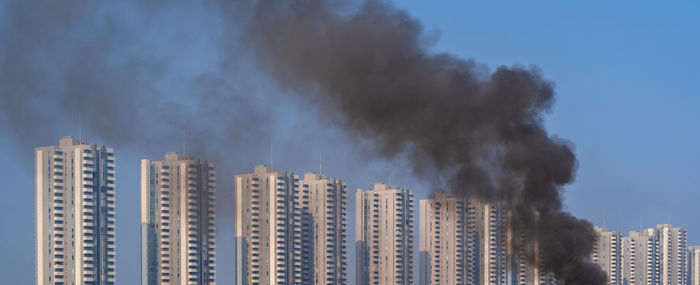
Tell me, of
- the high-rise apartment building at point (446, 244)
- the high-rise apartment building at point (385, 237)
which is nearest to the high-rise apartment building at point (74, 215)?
the high-rise apartment building at point (385, 237)

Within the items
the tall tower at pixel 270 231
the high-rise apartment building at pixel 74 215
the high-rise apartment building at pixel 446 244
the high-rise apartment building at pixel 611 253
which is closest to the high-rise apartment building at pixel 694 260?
the high-rise apartment building at pixel 611 253

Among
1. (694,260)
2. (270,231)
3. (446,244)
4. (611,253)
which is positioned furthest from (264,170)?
(694,260)

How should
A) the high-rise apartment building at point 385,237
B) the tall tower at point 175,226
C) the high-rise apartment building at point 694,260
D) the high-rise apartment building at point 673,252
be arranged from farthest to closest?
the high-rise apartment building at point 694,260, the high-rise apartment building at point 673,252, the high-rise apartment building at point 385,237, the tall tower at point 175,226

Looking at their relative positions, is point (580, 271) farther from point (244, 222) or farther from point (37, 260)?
point (244, 222)

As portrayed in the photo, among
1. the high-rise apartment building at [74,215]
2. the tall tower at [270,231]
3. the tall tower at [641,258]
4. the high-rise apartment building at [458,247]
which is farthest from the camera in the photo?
the tall tower at [641,258]

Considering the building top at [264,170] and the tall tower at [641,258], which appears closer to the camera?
the building top at [264,170]

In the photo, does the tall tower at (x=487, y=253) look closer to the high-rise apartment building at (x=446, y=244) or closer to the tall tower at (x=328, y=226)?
the high-rise apartment building at (x=446, y=244)

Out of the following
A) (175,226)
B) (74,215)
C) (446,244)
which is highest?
(446,244)

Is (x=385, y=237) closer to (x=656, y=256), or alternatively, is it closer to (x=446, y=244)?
(x=446, y=244)

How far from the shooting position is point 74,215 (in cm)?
5475

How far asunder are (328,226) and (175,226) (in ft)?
44.4

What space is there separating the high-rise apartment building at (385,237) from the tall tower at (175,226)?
16.2 m

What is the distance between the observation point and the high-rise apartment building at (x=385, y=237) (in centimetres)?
7812

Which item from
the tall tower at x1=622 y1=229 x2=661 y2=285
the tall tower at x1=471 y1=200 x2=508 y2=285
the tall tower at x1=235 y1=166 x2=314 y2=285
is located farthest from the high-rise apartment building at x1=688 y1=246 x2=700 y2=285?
the tall tower at x1=235 y1=166 x2=314 y2=285
